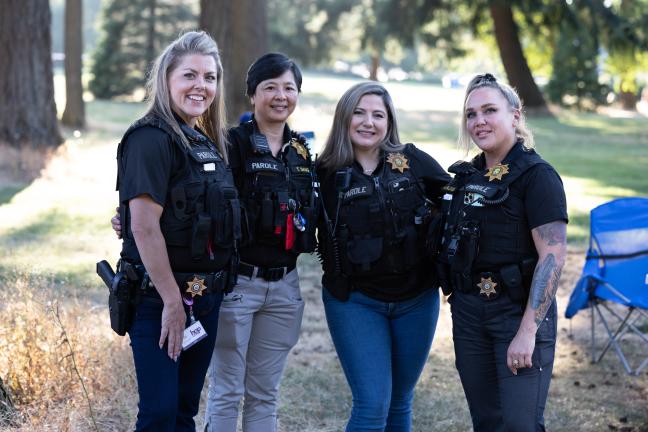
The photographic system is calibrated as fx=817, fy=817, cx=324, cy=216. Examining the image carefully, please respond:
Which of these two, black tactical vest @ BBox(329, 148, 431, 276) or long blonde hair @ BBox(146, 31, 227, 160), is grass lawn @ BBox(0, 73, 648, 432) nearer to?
long blonde hair @ BBox(146, 31, 227, 160)

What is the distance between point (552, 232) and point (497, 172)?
35cm

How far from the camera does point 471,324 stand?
3523mm

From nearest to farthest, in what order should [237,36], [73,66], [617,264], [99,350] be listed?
[99,350] → [617,264] → [237,36] → [73,66]

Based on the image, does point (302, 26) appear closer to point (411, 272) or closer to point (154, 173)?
point (411, 272)

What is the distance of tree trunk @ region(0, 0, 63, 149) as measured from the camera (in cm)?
1246

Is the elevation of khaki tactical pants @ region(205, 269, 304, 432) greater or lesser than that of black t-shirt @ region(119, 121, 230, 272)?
lesser

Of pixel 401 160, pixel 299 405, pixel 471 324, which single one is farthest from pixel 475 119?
pixel 299 405

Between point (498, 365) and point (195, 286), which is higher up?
point (195, 286)

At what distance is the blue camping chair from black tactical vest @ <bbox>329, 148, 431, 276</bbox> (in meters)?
2.47

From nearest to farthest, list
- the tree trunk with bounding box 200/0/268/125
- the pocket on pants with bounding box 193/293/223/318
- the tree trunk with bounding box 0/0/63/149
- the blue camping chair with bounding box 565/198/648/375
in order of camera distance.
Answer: the pocket on pants with bounding box 193/293/223/318 → the blue camping chair with bounding box 565/198/648/375 → the tree trunk with bounding box 200/0/268/125 → the tree trunk with bounding box 0/0/63/149

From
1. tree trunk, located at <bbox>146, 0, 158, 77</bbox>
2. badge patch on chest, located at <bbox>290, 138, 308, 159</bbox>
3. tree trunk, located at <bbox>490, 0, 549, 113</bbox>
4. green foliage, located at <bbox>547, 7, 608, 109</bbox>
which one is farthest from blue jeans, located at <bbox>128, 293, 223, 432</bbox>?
tree trunk, located at <bbox>146, 0, 158, 77</bbox>

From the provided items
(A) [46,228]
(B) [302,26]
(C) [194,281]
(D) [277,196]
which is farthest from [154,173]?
(B) [302,26]

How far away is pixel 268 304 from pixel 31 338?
69.6 inches

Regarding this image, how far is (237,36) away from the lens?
41.9 feet
